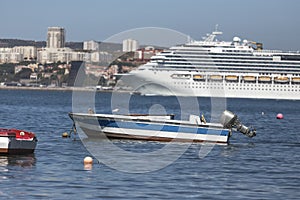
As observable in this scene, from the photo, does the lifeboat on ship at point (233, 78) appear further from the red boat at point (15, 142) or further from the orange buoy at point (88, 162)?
the orange buoy at point (88, 162)

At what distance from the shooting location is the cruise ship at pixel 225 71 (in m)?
110

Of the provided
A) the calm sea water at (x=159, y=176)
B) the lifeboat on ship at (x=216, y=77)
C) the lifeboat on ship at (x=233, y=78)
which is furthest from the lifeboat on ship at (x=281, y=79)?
the calm sea water at (x=159, y=176)

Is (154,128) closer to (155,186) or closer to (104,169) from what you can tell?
(104,169)

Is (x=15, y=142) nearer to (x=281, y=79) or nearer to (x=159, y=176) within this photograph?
(x=159, y=176)

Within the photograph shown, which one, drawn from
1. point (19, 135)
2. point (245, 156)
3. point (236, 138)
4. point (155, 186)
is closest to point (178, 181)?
point (155, 186)

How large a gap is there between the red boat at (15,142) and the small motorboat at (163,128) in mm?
7115

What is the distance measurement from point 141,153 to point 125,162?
321 cm

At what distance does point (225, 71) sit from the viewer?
11138cm

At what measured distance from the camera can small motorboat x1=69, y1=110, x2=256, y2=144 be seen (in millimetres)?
30891

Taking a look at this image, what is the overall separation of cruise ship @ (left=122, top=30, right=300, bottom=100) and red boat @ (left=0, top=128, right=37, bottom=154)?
86.1 meters

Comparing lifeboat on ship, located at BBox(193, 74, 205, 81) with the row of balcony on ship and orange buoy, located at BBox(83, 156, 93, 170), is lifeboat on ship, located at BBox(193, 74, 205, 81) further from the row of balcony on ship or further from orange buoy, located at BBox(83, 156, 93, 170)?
orange buoy, located at BBox(83, 156, 93, 170)

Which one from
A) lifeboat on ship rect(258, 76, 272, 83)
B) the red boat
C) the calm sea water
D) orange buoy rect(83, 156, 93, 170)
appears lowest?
the calm sea water

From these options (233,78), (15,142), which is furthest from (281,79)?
(15,142)

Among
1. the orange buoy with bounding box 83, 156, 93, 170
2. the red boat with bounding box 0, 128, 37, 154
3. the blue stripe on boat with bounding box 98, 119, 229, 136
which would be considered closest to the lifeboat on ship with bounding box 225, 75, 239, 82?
the blue stripe on boat with bounding box 98, 119, 229, 136
